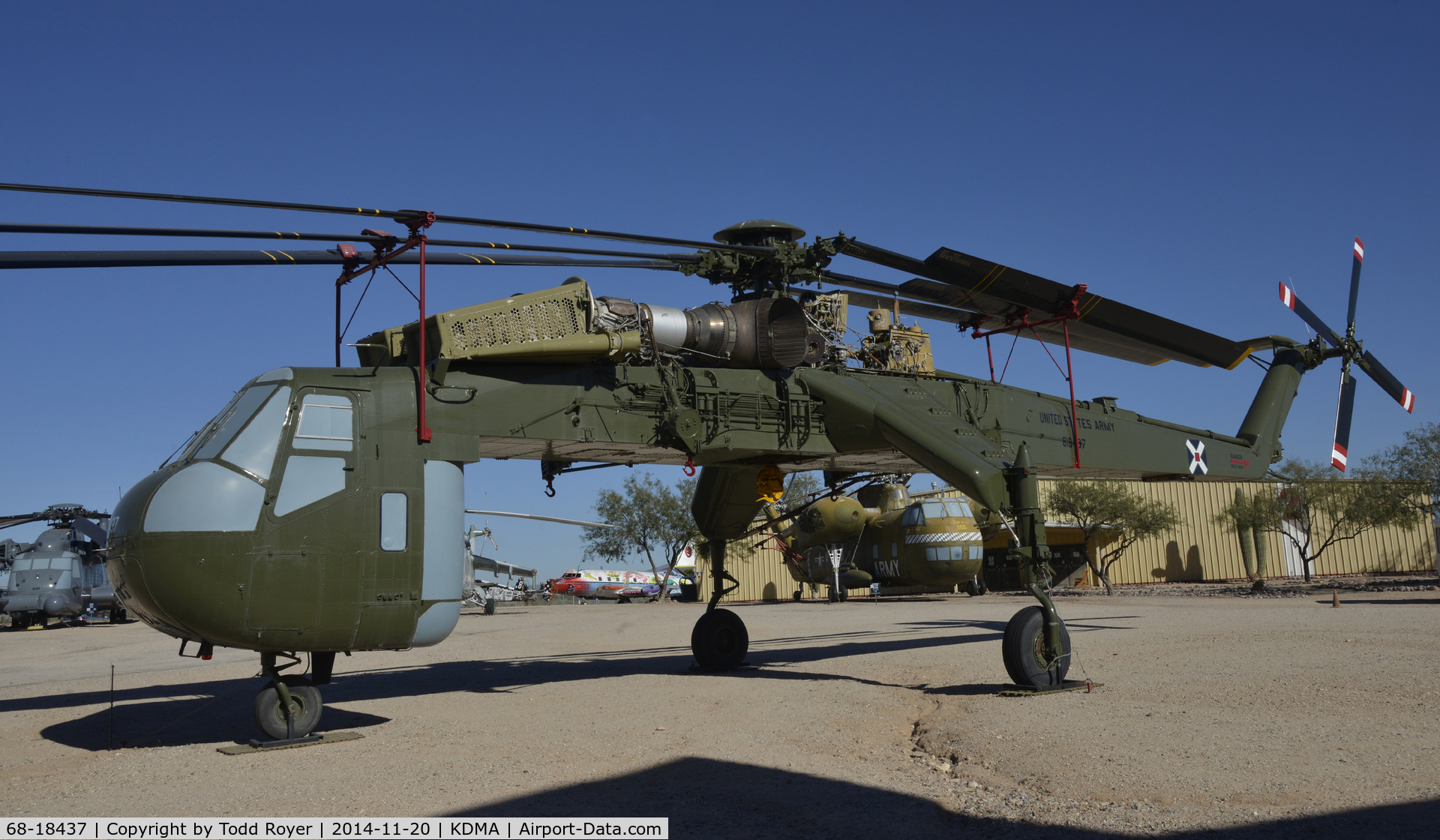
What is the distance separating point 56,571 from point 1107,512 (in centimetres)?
3925

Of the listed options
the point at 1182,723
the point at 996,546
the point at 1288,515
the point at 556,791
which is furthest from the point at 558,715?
the point at 1288,515

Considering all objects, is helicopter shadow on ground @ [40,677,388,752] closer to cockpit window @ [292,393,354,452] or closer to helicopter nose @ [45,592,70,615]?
cockpit window @ [292,393,354,452]

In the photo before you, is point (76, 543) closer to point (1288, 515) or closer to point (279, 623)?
point (279, 623)

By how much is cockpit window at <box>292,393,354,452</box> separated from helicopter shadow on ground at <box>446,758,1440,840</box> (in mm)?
3773

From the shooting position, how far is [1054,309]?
11430mm

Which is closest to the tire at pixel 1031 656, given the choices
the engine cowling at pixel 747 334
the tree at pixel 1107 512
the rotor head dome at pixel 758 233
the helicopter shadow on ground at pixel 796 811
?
the helicopter shadow on ground at pixel 796 811

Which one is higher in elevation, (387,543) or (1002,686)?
(387,543)

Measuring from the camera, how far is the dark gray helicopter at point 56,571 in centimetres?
3219

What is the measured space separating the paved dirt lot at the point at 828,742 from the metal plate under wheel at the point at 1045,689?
0.21 m

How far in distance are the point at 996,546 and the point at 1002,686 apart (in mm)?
29082

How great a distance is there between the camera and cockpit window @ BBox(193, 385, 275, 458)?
7629 mm

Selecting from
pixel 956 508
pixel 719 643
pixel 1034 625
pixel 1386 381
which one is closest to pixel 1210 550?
pixel 956 508

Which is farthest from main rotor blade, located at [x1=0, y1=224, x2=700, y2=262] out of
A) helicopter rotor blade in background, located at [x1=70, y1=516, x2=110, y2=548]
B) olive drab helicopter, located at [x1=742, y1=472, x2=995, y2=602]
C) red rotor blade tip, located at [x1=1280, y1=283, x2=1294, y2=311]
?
helicopter rotor blade in background, located at [x1=70, y1=516, x2=110, y2=548]

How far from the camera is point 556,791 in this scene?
5723mm
